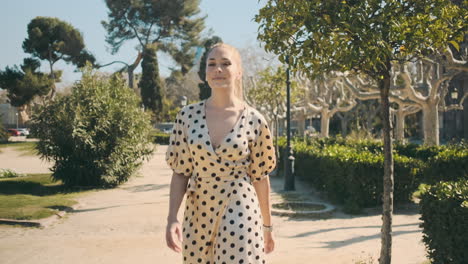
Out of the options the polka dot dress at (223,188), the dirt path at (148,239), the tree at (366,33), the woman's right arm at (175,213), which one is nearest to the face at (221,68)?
the polka dot dress at (223,188)

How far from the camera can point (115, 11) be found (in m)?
49.1

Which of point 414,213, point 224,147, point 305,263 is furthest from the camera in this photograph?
point 414,213

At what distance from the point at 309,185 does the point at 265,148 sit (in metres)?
13.6

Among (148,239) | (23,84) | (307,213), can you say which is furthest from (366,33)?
(23,84)

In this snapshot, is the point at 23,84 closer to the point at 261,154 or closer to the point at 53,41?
the point at 53,41

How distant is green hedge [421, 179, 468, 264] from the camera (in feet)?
16.3

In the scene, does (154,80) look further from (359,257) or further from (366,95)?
(359,257)

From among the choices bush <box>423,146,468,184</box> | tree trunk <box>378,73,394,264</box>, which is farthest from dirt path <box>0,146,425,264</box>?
bush <box>423,146,468,184</box>

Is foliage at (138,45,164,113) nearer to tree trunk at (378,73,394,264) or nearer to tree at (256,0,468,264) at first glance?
tree at (256,0,468,264)

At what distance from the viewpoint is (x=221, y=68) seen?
2920 mm

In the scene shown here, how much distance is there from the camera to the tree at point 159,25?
49031 mm

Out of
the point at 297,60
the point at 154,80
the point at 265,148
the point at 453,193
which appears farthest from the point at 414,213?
the point at 154,80

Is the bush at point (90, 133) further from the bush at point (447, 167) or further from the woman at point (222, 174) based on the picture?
the woman at point (222, 174)

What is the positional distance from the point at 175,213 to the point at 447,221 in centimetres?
351
